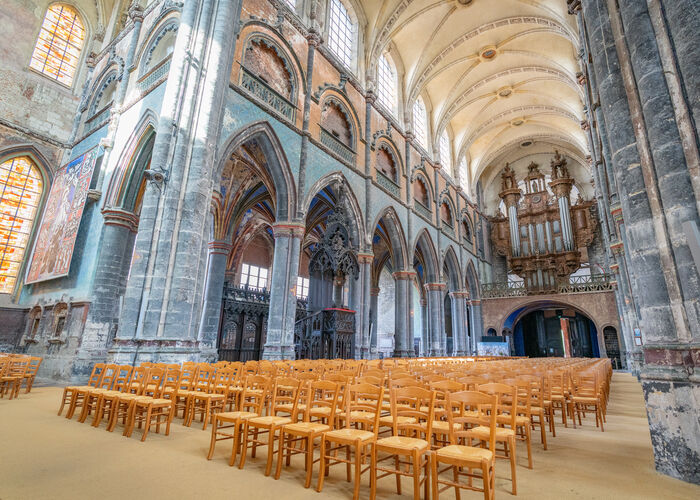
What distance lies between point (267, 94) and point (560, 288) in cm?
2170

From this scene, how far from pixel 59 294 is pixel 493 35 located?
72.5 feet

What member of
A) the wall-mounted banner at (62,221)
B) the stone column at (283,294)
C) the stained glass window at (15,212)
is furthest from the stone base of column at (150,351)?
the stained glass window at (15,212)

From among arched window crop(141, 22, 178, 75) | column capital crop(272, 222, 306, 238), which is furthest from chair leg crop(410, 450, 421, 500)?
arched window crop(141, 22, 178, 75)

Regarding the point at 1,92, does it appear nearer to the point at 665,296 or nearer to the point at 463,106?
the point at 665,296

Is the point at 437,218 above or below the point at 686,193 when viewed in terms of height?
above

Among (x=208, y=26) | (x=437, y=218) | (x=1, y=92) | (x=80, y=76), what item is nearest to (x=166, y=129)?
(x=208, y=26)

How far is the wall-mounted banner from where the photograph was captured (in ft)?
37.1

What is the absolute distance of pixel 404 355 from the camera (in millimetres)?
16016

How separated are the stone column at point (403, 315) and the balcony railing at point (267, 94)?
29.0 ft

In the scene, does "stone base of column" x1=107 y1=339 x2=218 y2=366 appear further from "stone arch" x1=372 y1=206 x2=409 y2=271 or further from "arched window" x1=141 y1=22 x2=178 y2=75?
"stone arch" x1=372 y1=206 x2=409 y2=271

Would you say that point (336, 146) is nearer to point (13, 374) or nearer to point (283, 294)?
point (283, 294)

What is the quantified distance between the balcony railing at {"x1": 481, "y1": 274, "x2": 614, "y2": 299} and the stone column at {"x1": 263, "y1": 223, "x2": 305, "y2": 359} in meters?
19.0

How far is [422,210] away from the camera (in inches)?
781

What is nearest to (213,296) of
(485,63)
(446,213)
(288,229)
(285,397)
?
(288,229)
